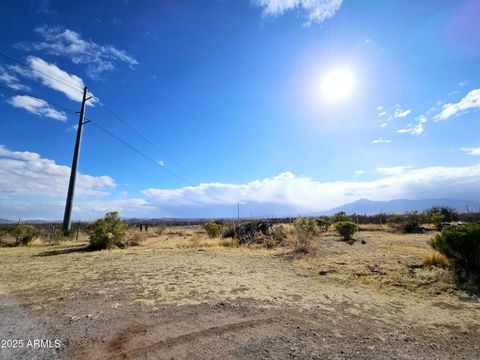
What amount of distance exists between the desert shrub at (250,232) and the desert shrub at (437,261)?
11.5 meters

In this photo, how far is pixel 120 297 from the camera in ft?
24.4

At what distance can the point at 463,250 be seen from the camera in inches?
394

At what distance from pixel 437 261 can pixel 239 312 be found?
8792mm

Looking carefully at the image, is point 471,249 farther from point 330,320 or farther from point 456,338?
point 330,320

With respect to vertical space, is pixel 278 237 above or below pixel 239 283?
above

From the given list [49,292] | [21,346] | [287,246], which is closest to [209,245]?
[287,246]

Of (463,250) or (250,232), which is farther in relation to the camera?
(250,232)

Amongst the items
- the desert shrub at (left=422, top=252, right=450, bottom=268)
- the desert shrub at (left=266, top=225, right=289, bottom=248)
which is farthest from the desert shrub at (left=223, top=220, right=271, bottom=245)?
the desert shrub at (left=422, top=252, right=450, bottom=268)

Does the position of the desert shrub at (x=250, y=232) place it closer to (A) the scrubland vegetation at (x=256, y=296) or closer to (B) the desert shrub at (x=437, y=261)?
(A) the scrubland vegetation at (x=256, y=296)

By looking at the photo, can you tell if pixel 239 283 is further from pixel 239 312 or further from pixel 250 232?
pixel 250 232

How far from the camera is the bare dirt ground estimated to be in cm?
471

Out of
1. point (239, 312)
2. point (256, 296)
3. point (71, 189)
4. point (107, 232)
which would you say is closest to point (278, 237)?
point (107, 232)

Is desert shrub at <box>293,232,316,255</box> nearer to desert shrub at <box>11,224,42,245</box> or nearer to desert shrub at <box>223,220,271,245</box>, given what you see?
desert shrub at <box>223,220,271,245</box>

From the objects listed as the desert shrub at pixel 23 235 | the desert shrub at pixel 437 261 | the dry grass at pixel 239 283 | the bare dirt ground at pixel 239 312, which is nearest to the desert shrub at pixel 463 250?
the desert shrub at pixel 437 261
